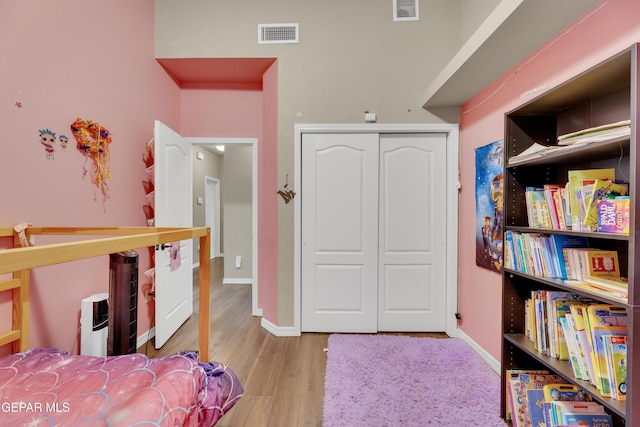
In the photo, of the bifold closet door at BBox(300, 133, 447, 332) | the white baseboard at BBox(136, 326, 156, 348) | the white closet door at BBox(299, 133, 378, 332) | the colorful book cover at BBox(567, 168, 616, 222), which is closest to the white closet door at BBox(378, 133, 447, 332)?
the bifold closet door at BBox(300, 133, 447, 332)

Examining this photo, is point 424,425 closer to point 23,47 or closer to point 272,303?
point 272,303

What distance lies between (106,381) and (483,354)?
2.54 meters

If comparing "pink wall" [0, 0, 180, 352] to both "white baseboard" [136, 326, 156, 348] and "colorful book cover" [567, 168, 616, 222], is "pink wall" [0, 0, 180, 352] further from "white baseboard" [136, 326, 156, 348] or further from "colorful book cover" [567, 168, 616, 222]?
"colorful book cover" [567, 168, 616, 222]

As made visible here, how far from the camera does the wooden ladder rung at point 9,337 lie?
4.44ft

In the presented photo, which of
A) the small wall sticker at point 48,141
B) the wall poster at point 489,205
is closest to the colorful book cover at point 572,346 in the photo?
the wall poster at point 489,205

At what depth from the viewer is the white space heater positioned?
1824 mm

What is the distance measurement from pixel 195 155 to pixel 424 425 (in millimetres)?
5377

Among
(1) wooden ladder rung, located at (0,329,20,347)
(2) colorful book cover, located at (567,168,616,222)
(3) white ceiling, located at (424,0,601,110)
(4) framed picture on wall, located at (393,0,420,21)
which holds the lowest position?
(1) wooden ladder rung, located at (0,329,20,347)

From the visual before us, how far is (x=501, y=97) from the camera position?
2086mm

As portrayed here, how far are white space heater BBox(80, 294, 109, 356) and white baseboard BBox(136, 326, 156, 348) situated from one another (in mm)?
608

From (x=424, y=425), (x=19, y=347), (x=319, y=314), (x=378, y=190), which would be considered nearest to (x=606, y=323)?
(x=424, y=425)

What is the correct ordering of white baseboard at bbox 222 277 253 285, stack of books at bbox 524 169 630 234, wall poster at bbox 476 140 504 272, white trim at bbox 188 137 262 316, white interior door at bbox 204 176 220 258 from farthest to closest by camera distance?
white interior door at bbox 204 176 220 258, white baseboard at bbox 222 277 253 285, white trim at bbox 188 137 262 316, wall poster at bbox 476 140 504 272, stack of books at bbox 524 169 630 234

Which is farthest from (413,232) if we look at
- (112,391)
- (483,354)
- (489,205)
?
(112,391)

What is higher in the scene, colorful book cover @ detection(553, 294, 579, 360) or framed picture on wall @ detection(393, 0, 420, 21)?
framed picture on wall @ detection(393, 0, 420, 21)
